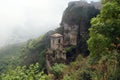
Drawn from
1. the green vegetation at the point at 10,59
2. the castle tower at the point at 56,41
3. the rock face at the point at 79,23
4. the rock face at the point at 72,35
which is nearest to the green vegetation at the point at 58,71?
the rock face at the point at 72,35

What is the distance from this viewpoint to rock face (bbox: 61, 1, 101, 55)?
53.9 meters

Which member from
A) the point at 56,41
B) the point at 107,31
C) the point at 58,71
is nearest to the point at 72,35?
the point at 56,41

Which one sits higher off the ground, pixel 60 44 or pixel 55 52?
pixel 60 44

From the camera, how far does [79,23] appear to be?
180 feet

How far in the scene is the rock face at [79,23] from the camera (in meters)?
53.9

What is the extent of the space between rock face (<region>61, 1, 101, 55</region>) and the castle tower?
0.94 m

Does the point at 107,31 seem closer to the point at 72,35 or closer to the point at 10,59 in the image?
the point at 72,35

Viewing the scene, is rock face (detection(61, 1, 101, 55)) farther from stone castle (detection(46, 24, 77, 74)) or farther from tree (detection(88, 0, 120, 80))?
tree (detection(88, 0, 120, 80))

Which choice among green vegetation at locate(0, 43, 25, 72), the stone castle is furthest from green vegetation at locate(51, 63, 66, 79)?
green vegetation at locate(0, 43, 25, 72)

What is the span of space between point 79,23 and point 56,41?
493cm

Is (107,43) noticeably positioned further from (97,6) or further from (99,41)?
(97,6)

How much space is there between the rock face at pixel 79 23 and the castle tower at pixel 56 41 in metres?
0.94

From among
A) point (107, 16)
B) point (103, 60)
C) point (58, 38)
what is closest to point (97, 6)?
point (58, 38)

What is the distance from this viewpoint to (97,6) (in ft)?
183
